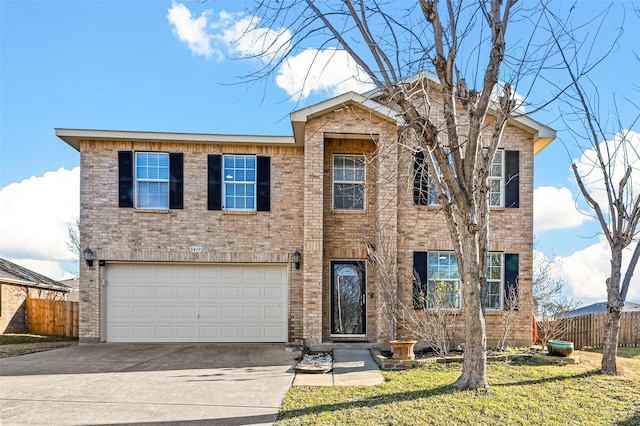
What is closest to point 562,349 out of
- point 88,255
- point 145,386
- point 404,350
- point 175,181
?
point 404,350

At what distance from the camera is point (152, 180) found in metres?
11.4

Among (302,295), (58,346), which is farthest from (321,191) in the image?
(58,346)

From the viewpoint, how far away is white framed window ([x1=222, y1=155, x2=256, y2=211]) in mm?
11609

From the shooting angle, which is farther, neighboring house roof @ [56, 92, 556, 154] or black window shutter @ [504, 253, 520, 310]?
black window shutter @ [504, 253, 520, 310]

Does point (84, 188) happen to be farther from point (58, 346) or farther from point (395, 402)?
point (395, 402)

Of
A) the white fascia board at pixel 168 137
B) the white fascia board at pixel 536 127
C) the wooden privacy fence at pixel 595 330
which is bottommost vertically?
the wooden privacy fence at pixel 595 330

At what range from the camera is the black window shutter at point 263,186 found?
11539 millimetres

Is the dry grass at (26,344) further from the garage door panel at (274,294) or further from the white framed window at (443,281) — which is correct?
A: the white framed window at (443,281)

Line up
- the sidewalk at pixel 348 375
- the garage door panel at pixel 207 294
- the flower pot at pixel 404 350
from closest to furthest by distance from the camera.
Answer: the sidewalk at pixel 348 375
the flower pot at pixel 404 350
the garage door panel at pixel 207 294

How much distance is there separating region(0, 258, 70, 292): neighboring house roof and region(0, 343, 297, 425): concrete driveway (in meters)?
6.89

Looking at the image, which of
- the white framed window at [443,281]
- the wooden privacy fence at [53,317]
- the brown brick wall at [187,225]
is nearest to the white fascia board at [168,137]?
the brown brick wall at [187,225]

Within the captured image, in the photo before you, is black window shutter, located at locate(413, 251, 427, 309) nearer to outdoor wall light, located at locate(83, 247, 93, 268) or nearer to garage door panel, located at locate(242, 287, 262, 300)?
garage door panel, located at locate(242, 287, 262, 300)

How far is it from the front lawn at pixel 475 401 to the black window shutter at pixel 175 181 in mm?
6793

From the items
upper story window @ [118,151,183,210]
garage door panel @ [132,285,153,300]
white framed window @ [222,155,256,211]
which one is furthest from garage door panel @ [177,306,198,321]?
white framed window @ [222,155,256,211]
